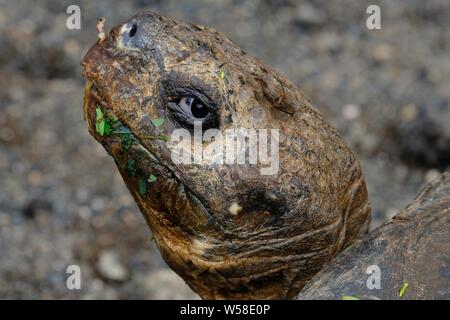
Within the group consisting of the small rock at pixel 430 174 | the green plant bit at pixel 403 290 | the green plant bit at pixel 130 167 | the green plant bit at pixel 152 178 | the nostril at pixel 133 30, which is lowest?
the green plant bit at pixel 403 290

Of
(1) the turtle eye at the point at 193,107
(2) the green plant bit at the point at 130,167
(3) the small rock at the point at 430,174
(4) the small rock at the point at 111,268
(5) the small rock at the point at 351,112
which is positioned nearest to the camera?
(1) the turtle eye at the point at 193,107

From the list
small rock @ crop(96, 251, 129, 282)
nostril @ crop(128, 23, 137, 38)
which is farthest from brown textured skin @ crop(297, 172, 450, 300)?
small rock @ crop(96, 251, 129, 282)

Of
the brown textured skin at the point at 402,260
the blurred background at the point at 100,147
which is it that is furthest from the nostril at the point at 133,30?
the blurred background at the point at 100,147

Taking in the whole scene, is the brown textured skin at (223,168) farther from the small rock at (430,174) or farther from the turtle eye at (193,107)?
the small rock at (430,174)

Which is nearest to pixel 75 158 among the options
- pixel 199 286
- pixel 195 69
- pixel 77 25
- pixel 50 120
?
pixel 50 120

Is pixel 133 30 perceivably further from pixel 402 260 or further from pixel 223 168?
pixel 402 260

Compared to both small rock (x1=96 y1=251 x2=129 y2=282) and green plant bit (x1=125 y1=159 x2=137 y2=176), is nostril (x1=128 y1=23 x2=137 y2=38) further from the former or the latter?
small rock (x1=96 y1=251 x2=129 y2=282)
